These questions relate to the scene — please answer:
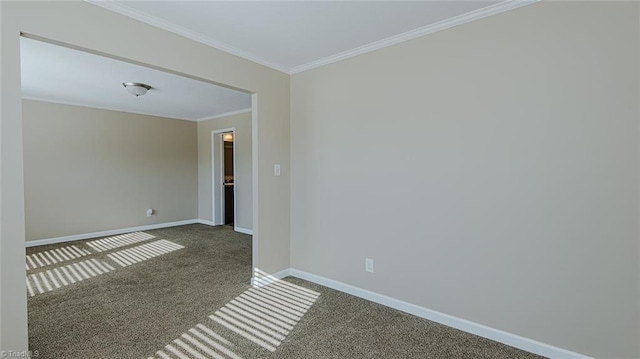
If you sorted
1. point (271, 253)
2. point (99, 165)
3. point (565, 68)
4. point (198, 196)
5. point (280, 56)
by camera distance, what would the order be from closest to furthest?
point (565, 68)
point (280, 56)
point (271, 253)
point (99, 165)
point (198, 196)

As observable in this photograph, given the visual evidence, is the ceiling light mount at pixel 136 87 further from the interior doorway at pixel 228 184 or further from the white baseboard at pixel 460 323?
the white baseboard at pixel 460 323

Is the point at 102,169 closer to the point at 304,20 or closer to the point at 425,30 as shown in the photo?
the point at 304,20

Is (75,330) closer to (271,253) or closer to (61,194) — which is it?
(271,253)

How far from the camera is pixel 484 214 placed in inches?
86.5

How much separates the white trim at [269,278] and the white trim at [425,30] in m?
2.31

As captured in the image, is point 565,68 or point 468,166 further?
point 468,166

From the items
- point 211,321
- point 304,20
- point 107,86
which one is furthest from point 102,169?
point 304,20

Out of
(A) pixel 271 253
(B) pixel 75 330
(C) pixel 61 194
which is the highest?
(C) pixel 61 194

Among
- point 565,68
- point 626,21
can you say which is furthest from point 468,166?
point 626,21

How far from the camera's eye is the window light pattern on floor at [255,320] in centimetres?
204

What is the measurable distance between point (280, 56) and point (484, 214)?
93.4 inches

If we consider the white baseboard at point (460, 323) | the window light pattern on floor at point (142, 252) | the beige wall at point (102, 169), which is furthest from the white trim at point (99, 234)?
the white baseboard at point (460, 323)

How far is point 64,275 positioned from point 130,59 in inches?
112

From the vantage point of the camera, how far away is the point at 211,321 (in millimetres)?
2416
